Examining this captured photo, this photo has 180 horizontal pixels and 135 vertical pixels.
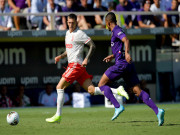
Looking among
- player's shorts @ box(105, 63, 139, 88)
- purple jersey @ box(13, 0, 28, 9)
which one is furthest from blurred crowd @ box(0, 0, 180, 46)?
player's shorts @ box(105, 63, 139, 88)

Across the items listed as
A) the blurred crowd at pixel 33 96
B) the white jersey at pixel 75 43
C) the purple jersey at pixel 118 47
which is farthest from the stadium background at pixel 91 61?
the purple jersey at pixel 118 47

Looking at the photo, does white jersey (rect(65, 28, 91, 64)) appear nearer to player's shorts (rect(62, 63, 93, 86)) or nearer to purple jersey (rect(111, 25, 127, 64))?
player's shorts (rect(62, 63, 93, 86))

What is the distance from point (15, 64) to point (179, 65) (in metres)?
6.47

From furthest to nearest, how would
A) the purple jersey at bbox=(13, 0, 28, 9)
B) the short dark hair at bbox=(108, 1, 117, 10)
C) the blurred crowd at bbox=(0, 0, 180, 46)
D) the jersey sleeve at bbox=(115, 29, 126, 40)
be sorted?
the short dark hair at bbox=(108, 1, 117, 10)
the purple jersey at bbox=(13, 0, 28, 9)
the blurred crowd at bbox=(0, 0, 180, 46)
the jersey sleeve at bbox=(115, 29, 126, 40)

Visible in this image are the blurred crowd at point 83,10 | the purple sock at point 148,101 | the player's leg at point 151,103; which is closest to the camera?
the player's leg at point 151,103

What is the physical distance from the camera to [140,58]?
17.7 meters

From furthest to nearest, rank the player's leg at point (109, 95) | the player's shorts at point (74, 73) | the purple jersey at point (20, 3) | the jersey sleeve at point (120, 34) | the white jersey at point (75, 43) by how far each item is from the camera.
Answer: the purple jersey at point (20, 3), the white jersey at point (75, 43), the player's shorts at point (74, 73), the player's leg at point (109, 95), the jersey sleeve at point (120, 34)

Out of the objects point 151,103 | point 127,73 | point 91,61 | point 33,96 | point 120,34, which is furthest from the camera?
point 91,61

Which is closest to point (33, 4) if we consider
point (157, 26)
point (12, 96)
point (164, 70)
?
point (12, 96)

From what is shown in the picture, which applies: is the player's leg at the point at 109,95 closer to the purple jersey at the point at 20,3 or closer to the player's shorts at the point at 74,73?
the player's shorts at the point at 74,73

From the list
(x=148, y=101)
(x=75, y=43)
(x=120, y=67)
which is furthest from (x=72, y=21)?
(x=148, y=101)

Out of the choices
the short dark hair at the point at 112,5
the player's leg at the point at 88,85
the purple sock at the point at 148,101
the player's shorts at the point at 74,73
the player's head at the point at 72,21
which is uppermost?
the player's head at the point at 72,21

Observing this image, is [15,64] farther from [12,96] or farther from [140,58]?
[140,58]

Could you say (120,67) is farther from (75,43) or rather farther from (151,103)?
(75,43)
